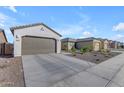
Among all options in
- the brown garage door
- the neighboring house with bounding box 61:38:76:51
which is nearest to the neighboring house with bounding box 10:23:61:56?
the brown garage door

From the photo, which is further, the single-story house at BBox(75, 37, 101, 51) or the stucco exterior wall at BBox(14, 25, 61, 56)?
the single-story house at BBox(75, 37, 101, 51)

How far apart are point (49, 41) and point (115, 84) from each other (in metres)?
11.7

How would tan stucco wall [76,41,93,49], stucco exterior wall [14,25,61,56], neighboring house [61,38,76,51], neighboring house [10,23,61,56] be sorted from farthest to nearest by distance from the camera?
1. neighboring house [61,38,76,51]
2. tan stucco wall [76,41,93,49]
3. neighboring house [10,23,61,56]
4. stucco exterior wall [14,25,61,56]

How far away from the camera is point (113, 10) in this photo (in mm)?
A: 7938

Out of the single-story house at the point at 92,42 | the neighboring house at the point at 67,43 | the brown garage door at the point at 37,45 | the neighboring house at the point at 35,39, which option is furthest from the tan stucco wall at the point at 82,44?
the brown garage door at the point at 37,45

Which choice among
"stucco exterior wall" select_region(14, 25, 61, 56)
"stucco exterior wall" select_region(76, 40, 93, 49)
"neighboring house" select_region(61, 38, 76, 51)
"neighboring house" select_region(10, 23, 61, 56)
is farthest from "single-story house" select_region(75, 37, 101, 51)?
"stucco exterior wall" select_region(14, 25, 61, 56)

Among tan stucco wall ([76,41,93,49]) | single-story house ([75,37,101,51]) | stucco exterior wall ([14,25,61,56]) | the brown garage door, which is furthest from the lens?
tan stucco wall ([76,41,93,49])

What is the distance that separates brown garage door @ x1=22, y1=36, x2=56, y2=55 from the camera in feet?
43.5

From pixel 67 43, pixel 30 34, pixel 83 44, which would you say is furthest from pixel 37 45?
pixel 83 44

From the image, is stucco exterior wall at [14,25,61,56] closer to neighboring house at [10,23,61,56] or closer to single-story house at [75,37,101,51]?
neighboring house at [10,23,61,56]

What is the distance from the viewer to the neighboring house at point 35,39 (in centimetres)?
1282

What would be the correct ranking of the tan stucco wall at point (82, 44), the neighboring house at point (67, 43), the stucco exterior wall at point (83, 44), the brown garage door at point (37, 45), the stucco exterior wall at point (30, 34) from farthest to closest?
the neighboring house at point (67, 43) < the tan stucco wall at point (82, 44) < the stucco exterior wall at point (83, 44) < the brown garage door at point (37, 45) < the stucco exterior wall at point (30, 34)

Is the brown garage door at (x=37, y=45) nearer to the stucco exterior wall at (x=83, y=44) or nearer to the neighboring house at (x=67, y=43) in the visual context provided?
the neighboring house at (x=67, y=43)
